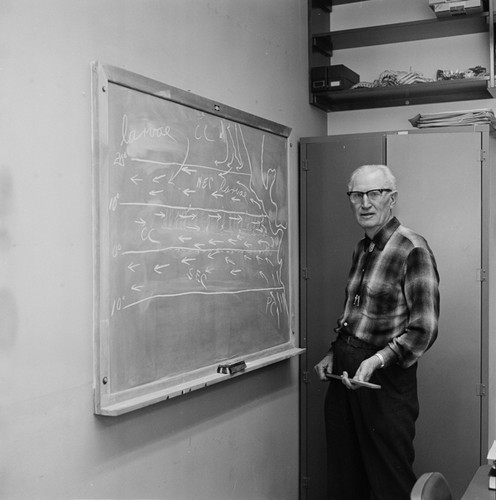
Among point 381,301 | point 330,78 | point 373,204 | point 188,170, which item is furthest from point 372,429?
point 330,78

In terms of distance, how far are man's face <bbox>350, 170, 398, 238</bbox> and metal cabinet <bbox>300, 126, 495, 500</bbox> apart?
62cm

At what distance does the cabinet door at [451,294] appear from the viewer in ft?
11.1

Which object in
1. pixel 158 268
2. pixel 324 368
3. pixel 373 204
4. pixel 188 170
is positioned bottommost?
pixel 324 368

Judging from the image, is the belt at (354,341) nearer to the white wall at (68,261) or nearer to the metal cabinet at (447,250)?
the white wall at (68,261)

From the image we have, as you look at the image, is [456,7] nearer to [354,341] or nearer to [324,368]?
[354,341]

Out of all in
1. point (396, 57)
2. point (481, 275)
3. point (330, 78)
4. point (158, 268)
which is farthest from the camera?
point (396, 57)

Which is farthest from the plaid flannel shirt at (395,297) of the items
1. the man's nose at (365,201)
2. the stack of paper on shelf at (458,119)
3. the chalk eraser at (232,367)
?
the stack of paper on shelf at (458,119)

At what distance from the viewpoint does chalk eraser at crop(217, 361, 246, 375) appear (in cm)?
280

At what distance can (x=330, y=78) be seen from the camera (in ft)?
12.3

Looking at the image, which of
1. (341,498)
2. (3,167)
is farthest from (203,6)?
(341,498)

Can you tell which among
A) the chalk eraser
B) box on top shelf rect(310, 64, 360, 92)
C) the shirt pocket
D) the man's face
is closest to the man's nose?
the man's face

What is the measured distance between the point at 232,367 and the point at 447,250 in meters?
1.26

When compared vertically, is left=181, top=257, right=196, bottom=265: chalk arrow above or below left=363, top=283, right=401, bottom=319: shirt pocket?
above

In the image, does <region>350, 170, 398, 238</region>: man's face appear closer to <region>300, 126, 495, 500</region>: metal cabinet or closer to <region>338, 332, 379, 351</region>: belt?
<region>338, 332, 379, 351</region>: belt
